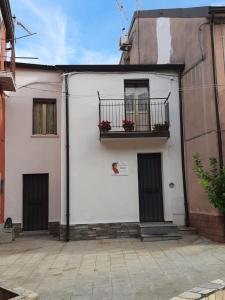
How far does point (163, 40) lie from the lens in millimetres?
15383

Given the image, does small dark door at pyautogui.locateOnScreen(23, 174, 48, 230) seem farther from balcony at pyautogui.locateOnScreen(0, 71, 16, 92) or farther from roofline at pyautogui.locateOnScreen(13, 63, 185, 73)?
roofline at pyautogui.locateOnScreen(13, 63, 185, 73)

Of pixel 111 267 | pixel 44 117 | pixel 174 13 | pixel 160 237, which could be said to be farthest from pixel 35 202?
pixel 174 13

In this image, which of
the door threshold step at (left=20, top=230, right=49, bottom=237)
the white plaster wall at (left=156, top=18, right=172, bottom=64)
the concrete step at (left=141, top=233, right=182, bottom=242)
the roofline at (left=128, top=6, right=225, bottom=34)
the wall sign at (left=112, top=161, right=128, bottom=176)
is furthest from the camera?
the roofline at (left=128, top=6, right=225, bottom=34)

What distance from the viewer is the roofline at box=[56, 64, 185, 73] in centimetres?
1255

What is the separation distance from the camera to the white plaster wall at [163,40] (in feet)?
48.7

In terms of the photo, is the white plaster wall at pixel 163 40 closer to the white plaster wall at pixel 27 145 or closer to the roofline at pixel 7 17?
the white plaster wall at pixel 27 145

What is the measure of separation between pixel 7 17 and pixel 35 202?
262 inches

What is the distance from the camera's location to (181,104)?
12758 mm

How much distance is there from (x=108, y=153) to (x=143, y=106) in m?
2.15

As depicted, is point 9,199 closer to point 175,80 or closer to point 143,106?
point 143,106

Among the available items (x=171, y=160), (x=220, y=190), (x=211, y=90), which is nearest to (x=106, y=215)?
(x=171, y=160)

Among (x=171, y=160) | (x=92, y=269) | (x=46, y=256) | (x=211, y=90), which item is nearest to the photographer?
(x=92, y=269)

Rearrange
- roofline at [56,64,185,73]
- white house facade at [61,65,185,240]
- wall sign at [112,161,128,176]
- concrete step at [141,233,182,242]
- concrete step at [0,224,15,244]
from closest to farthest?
1. concrete step at [141,233,182,242]
2. concrete step at [0,224,15,244]
3. white house facade at [61,65,185,240]
4. wall sign at [112,161,128,176]
5. roofline at [56,64,185,73]

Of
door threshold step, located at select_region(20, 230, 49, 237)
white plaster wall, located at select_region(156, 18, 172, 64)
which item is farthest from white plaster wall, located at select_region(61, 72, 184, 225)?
white plaster wall, located at select_region(156, 18, 172, 64)
